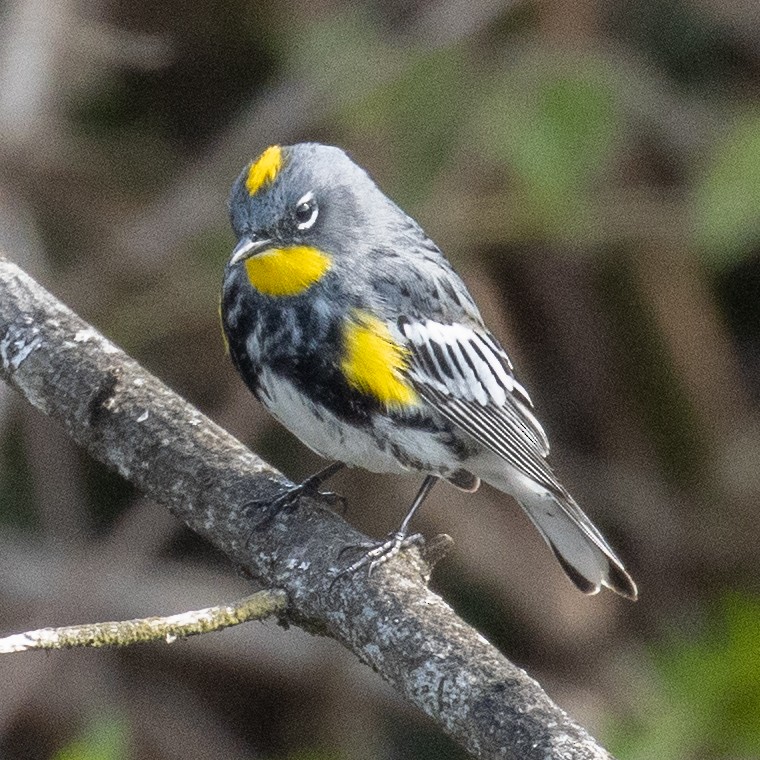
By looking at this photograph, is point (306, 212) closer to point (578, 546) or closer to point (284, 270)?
point (284, 270)

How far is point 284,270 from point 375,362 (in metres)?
0.29

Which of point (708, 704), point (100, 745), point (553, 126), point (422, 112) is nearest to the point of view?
point (100, 745)

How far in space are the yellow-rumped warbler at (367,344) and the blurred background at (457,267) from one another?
982mm

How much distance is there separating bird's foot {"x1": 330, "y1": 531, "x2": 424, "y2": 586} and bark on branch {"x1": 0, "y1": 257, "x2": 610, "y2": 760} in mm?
21

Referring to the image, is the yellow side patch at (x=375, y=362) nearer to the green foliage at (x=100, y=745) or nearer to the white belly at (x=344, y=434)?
the white belly at (x=344, y=434)

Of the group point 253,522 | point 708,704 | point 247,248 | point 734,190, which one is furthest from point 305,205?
point 708,704

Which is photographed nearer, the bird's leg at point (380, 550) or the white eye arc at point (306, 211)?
the bird's leg at point (380, 550)

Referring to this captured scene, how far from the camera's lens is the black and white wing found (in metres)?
3.32

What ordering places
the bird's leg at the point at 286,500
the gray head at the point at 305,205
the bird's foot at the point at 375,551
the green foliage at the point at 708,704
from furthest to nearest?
the green foliage at the point at 708,704 < the gray head at the point at 305,205 < the bird's leg at the point at 286,500 < the bird's foot at the point at 375,551

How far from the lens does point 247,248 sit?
124 inches

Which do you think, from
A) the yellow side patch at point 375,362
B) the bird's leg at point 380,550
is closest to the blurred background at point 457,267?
the yellow side patch at point 375,362

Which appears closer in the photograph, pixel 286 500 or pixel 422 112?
pixel 286 500

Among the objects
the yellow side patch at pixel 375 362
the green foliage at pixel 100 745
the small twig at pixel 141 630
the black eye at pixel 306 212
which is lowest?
the green foliage at pixel 100 745

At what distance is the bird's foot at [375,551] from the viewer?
2.58m
